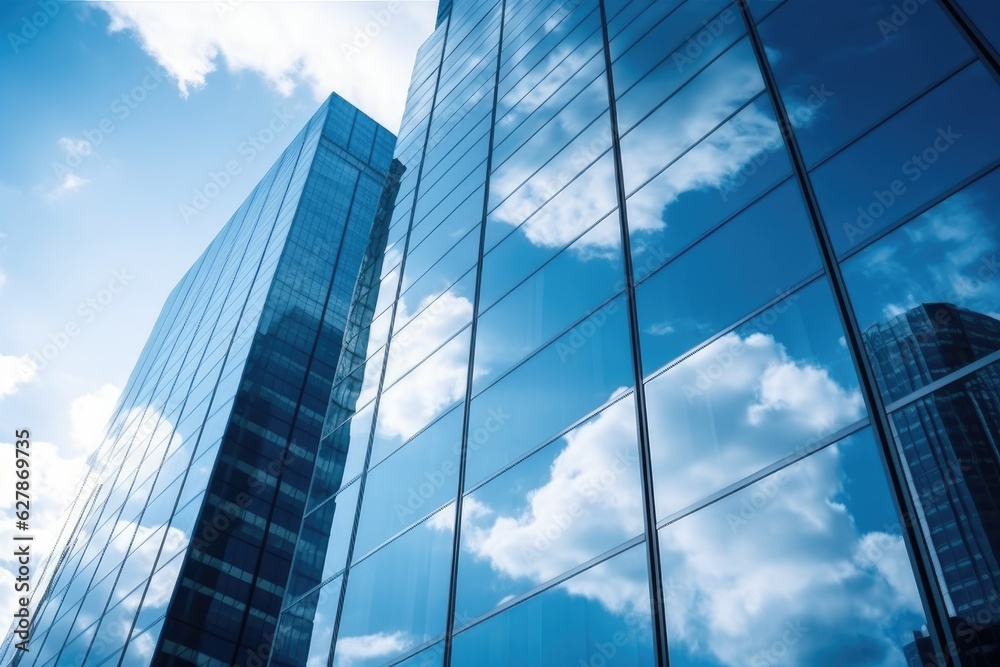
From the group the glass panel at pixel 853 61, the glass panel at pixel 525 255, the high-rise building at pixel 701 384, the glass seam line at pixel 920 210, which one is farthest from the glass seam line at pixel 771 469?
the glass panel at pixel 525 255

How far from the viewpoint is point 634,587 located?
8.48m

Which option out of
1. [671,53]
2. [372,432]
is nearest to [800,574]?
[671,53]

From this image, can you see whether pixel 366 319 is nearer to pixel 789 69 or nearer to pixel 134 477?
pixel 789 69

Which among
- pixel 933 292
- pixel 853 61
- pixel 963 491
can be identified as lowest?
pixel 963 491

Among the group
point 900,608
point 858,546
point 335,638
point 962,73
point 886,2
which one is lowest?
point 900,608

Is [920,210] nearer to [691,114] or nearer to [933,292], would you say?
[933,292]

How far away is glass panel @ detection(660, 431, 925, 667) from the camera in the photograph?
21.2ft

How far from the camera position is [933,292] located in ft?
24.5

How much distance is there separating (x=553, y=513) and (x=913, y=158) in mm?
5935

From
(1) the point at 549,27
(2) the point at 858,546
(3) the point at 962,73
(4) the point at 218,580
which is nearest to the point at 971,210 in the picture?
(3) the point at 962,73

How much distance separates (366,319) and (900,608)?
54.6 feet

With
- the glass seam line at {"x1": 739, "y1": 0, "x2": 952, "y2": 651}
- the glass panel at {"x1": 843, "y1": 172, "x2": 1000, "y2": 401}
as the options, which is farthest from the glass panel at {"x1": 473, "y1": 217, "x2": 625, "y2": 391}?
the glass panel at {"x1": 843, "y1": 172, "x2": 1000, "y2": 401}

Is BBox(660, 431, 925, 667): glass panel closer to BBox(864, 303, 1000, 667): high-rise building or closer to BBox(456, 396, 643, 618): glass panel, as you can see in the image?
BBox(864, 303, 1000, 667): high-rise building

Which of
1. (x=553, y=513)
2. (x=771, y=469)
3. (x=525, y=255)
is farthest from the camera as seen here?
(x=525, y=255)
